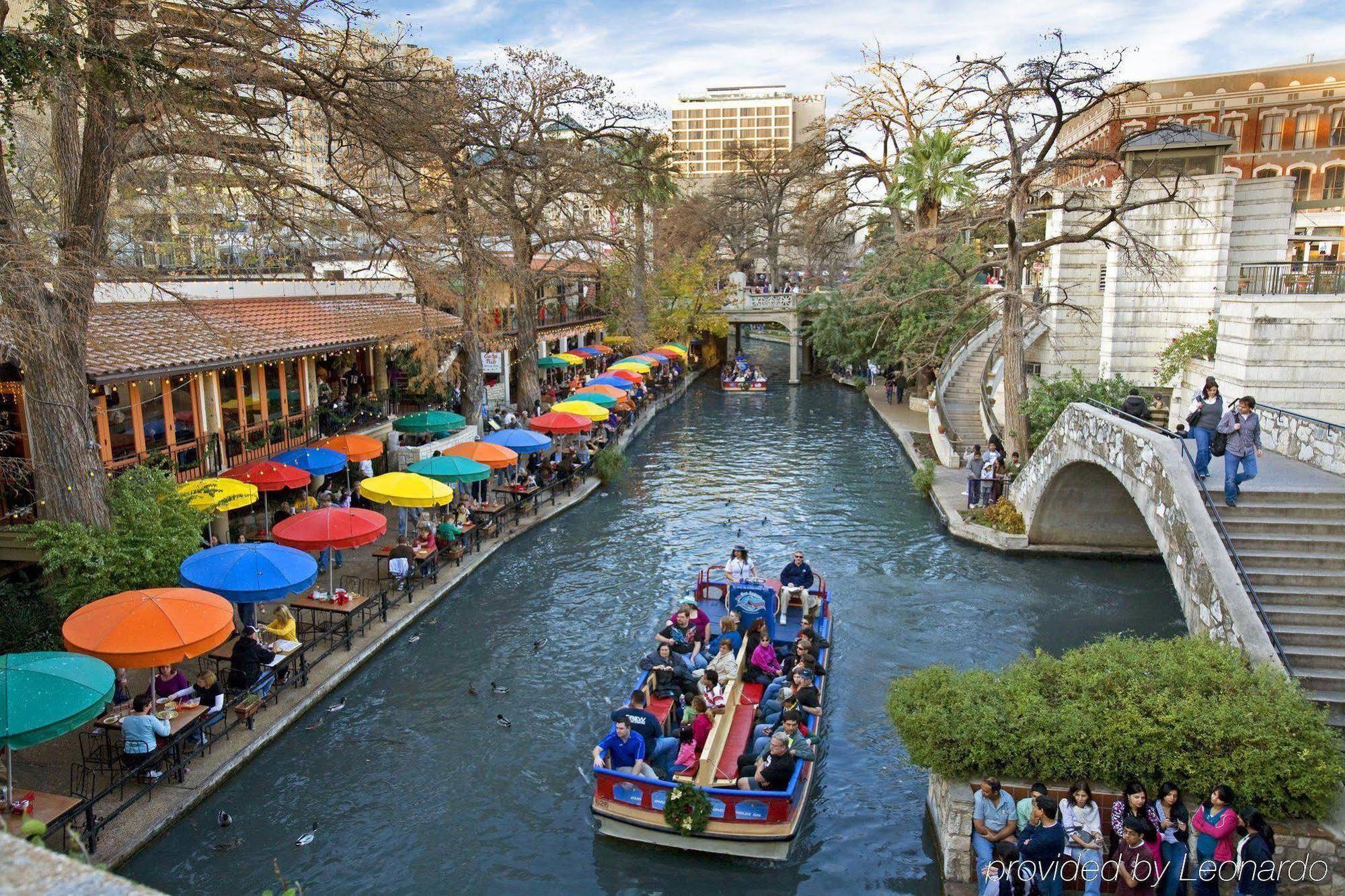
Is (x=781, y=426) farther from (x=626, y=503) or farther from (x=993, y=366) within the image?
(x=626, y=503)

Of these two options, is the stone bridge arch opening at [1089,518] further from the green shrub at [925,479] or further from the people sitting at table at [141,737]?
the people sitting at table at [141,737]

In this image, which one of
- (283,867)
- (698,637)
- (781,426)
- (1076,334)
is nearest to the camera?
(283,867)

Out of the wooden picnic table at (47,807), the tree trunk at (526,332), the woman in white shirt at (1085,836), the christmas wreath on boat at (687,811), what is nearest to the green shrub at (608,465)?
the tree trunk at (526,332)

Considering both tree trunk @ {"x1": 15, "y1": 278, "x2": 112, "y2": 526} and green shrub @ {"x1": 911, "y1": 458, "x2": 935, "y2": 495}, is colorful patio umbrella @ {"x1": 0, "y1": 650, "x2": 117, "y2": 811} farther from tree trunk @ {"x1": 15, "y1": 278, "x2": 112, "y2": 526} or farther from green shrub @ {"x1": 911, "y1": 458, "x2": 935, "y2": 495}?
green shrub @ {"x1": 911, "y1": 458, "x2": 935, "y2": 495}

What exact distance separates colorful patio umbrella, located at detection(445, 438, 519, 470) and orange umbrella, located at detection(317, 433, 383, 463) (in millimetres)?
1984

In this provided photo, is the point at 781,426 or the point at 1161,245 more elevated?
the point at 1161,245

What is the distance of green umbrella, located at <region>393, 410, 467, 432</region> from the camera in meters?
26.9

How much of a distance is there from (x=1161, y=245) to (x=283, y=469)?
81.7 ft

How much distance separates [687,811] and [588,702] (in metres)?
4.76

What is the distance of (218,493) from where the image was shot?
16750 mm

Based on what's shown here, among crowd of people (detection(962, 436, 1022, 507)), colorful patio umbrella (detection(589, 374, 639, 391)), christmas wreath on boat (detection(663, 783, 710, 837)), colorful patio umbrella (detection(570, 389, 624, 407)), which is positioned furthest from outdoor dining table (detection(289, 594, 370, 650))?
colorful patio umbrella (detection(589, 374, 639, 391))

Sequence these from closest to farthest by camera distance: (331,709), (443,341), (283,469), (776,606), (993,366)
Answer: (331,709)
(776,606)
(283,469)
(443,341)
(993,366)

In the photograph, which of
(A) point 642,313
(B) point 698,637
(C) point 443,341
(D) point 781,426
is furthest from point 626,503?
(A) point 642,313

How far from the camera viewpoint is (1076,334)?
3241 cm
